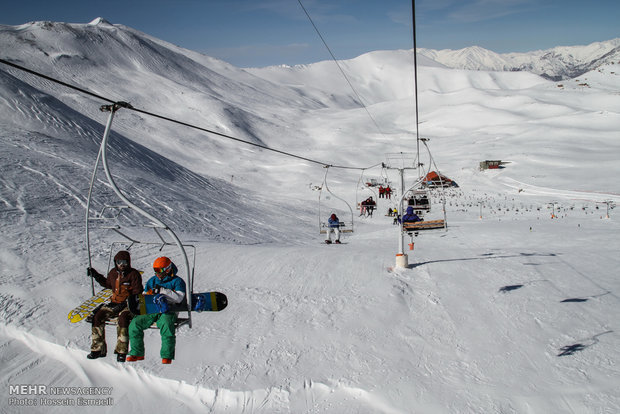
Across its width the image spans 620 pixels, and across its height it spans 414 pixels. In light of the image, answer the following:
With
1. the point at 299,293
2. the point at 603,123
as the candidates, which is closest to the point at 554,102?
the point at 603,123

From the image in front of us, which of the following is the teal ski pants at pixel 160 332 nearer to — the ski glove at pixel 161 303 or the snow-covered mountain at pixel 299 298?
the ski glove at pixel 161 303

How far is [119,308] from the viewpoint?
261 inches

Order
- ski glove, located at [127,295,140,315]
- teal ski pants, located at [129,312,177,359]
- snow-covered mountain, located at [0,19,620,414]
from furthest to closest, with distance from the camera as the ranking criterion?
snow-covered mountain, located at [0,19,620,414] → ski glove, located at [127,295,140,315] → teal ski pants, located at [129,312,177,359]

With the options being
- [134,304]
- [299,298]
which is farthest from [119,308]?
[299,298]

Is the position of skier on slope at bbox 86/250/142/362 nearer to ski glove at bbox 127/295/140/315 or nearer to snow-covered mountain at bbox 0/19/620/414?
ski glove at bbox 127/295/140/315

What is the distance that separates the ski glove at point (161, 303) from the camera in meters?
6.23

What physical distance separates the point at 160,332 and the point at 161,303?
0.43 meters

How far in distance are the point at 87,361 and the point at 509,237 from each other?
60.9 feet

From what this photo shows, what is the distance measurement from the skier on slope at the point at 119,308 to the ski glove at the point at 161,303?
1.37ft

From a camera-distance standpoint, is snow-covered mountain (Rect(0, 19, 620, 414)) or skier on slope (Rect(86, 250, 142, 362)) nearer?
skier on slope (Rect(86, 250, 142, 362))

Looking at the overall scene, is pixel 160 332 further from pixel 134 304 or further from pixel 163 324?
pixel 134 304

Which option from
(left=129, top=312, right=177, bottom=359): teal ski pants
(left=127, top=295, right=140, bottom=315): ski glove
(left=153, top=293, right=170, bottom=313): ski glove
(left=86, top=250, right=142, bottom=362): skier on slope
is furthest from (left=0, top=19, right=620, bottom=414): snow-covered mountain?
(left=129, top=312, right=177, bottom=359): teal ski pants

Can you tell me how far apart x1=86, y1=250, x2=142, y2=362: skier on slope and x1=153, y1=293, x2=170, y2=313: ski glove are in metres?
0.42

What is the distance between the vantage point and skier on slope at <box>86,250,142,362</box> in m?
6.38
